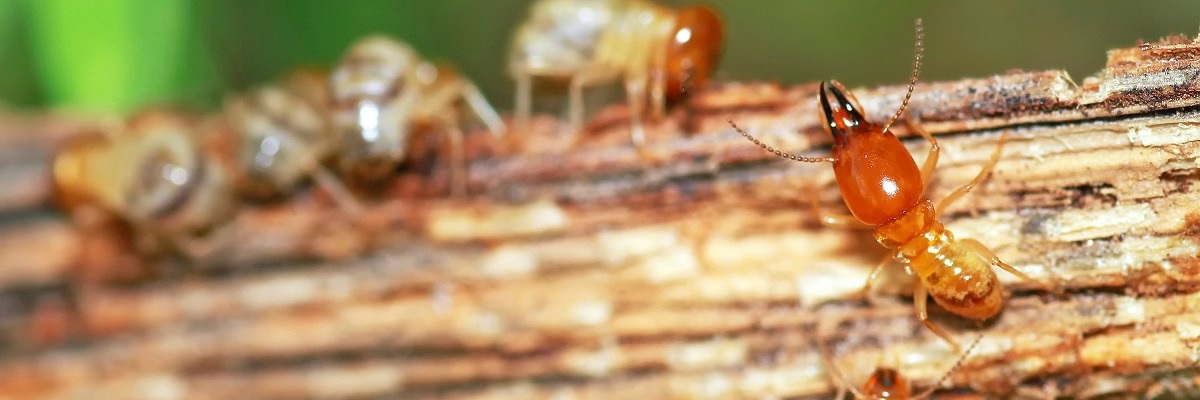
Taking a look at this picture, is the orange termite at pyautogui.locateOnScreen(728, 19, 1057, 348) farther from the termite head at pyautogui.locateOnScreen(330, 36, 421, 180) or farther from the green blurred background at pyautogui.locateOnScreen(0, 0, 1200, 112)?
the termite head at pyautogui.locateOnScreen(330, 36, 421, 180)

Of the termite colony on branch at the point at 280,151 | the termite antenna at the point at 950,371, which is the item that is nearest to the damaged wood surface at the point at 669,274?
the termite antenna at the point at 950,371

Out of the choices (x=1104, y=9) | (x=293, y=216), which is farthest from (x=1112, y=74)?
(x=293, y=216)

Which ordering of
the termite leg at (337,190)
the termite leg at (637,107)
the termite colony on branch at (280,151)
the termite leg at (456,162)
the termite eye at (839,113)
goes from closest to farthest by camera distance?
the termite eye at (839,113) → the termite leg at (637,107) → the termite leg at (456,162) → the termite leg at (337,190) → the termite colony on branch at (280,151)

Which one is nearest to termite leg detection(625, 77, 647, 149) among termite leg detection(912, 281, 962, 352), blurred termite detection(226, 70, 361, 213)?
termite leg detection(912, 281, 962, 352)

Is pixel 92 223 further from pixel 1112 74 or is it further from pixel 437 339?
pixel 1112 74

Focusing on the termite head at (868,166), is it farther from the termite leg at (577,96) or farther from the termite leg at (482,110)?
the termite leg at (482,110)

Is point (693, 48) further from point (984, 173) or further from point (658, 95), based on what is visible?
point (984, 173)
